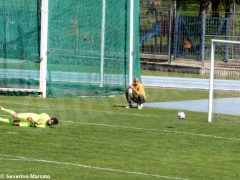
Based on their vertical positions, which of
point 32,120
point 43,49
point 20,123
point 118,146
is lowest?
point 118,146

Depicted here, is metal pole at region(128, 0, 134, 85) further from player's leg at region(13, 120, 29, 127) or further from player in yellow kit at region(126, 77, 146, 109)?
player's leg at region(13, 120, 29, 127)

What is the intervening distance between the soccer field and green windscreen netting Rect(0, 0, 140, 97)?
280 centimetres

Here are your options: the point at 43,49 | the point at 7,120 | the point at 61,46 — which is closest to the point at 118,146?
the point at 7,120

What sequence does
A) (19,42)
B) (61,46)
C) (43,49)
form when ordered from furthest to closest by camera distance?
(61,46) → (19,42) → (43,49)

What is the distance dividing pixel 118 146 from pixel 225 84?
11909 mm

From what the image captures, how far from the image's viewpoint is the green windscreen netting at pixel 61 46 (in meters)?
27.1

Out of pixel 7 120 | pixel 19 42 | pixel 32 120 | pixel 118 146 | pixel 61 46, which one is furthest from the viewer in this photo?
pixel 61 46

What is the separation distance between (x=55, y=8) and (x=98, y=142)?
422 inches

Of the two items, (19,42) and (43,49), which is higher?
(19,42)

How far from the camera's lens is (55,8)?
27219 mm

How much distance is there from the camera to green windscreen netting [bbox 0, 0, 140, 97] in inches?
1069

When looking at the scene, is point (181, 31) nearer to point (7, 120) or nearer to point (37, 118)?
point (7, 120)

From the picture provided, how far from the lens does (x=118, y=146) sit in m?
16.8

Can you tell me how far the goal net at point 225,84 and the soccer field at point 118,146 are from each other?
0.65m
